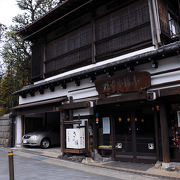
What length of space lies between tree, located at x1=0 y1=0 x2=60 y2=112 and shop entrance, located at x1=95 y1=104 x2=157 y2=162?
14.8 m

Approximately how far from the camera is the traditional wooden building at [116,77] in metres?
7.79

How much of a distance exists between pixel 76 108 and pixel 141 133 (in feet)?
11.6

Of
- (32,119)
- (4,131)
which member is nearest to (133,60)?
(32,119)

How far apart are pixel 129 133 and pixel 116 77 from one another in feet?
8.08

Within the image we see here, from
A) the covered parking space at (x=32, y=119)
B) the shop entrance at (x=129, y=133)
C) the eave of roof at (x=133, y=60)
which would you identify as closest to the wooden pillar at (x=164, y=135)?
the shop entrance at (x=129, y=133)

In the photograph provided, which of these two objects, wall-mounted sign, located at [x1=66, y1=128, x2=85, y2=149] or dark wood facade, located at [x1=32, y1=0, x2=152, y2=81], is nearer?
dark wood facade, located at [x1=32, y1=0, x2=152, y2=81]

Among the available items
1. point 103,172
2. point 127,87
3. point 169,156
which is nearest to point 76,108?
point 127,87

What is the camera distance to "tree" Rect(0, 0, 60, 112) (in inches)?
843

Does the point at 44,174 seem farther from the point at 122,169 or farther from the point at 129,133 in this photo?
the point at 129,133

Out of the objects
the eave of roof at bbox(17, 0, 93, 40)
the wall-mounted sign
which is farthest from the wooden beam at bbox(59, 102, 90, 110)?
the eave of roof at bbox(17, 0, 93, 40)

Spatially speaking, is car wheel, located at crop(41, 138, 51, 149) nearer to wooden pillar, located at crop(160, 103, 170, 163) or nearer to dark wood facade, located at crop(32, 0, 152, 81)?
dark wood facade, located at crop(32, 0, 152, 81)

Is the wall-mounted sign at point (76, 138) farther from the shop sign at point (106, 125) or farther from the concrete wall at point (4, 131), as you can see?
the concrete wall at point (4, 131)

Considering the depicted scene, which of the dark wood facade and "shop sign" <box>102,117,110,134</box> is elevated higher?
the dark wood facade

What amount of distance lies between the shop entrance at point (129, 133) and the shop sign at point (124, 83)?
78 centimetres
